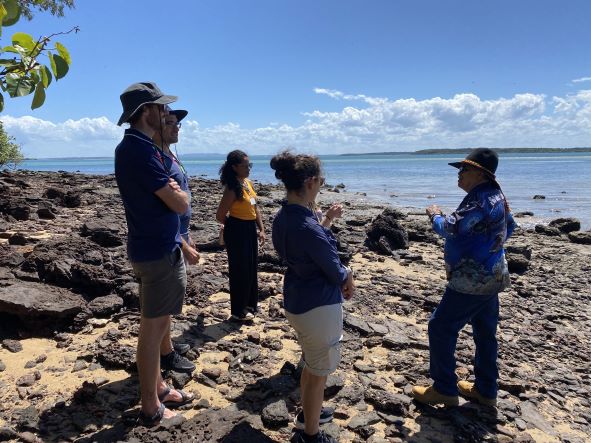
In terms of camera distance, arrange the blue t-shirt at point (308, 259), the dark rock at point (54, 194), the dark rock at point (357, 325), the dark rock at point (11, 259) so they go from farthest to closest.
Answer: the dark rock at point (54, 194) < the dark rock at point (11, 259) < the dark rock at point (357, 325) < the blue t-shirt at point (308, 259)

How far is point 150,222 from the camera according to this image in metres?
3.22

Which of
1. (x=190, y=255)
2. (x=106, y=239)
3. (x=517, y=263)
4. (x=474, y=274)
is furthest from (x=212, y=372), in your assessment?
(x=517, y=263)

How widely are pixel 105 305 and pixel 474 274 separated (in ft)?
13.5

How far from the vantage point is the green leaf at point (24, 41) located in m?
1.91

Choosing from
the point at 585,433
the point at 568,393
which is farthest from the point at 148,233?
the point at 568,393

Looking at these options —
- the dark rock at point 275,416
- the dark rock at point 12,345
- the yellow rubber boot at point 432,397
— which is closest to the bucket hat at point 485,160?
the yellow rubber boot at point 432,397

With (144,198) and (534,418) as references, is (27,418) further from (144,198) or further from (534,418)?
(534,418)

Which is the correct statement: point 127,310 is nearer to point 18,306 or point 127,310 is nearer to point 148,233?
point 18,306

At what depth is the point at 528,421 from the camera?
4.00 meters

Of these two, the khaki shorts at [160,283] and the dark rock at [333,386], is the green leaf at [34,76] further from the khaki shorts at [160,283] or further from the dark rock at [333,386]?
the dark rock at [333,386]

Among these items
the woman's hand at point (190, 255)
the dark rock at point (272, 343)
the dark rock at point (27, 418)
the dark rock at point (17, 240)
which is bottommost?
the dark rock at point (272, 343)

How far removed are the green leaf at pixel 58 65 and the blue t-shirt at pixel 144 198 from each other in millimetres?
1187

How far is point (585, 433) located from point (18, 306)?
5507 millimetres

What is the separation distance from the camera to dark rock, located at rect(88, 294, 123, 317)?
533cm
